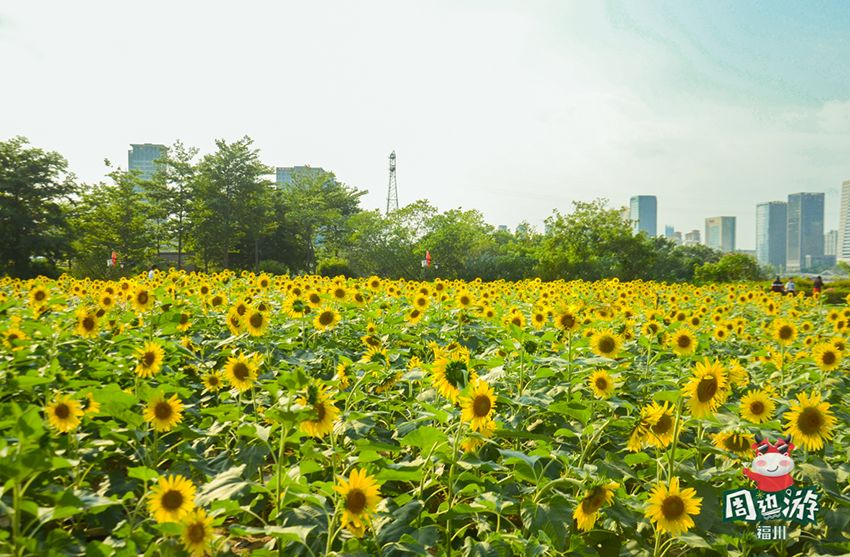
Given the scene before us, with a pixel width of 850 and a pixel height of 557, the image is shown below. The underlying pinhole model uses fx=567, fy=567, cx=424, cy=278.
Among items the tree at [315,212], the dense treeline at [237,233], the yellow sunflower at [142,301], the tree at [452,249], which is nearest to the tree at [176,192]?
the dense treeline at [237,233]

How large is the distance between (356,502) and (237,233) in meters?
39.3

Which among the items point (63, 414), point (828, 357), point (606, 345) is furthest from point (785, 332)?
point (63, 414)

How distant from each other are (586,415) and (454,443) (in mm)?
762

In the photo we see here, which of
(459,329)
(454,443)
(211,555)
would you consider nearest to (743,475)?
(454,443)

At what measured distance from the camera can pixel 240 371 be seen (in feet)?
8.82

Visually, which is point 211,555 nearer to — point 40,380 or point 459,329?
point 40,380

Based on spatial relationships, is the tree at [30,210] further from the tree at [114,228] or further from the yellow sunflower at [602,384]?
the yellow sunflower at [602,384]

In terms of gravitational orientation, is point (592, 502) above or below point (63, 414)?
below

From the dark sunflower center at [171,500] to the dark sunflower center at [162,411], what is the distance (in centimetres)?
72

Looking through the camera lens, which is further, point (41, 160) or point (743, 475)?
point (41, 160)

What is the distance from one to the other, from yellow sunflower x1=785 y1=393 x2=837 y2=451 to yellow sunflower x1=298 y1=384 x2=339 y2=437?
202cm

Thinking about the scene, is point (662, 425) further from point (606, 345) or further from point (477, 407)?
point (606, 345)

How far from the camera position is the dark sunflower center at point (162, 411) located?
7.70ft

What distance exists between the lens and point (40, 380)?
2.34 metres
